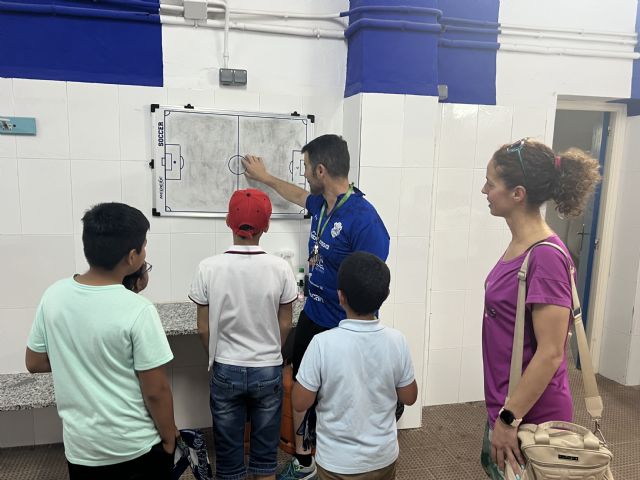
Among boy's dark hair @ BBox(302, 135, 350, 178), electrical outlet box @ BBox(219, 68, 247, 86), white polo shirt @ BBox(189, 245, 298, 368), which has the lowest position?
white polo shirt @ BBox(189, 245, 298, 368)

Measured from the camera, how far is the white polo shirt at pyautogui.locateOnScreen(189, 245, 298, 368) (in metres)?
1.81

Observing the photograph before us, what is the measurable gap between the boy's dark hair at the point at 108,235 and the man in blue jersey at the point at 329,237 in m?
0.96

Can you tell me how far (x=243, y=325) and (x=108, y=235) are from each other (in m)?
0.67

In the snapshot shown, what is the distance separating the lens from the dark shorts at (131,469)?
4.69 feet

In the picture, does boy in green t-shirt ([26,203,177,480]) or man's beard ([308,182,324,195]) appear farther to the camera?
man's beard ([308,182,324,195])

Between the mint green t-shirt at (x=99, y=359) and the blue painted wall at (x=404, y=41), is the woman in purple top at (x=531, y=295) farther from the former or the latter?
the blue painted wall at (x=404, y=41)

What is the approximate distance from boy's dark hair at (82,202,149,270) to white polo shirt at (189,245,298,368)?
0.46m

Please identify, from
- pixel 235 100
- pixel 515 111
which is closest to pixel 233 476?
pixel 235 100

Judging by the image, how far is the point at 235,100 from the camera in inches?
106

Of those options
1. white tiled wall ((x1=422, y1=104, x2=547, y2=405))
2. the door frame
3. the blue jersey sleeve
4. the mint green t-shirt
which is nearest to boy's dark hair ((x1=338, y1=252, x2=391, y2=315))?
the mint green t-shirt

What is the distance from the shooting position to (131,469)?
1.44m

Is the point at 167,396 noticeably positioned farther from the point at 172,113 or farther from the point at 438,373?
the point at 438,373

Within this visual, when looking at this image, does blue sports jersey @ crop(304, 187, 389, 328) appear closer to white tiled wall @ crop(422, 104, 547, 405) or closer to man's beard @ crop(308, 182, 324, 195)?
man's beard @ crop(308, 182, 324, 195)

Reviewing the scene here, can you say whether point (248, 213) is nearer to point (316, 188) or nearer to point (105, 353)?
point (316, 188)
